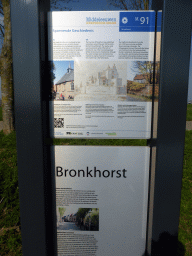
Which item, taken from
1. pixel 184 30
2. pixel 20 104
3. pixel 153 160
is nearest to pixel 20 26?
pixel 20 104

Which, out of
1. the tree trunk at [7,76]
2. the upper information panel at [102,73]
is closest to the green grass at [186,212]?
the upper information panel at [102,73]

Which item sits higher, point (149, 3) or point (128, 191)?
point (149, 3)

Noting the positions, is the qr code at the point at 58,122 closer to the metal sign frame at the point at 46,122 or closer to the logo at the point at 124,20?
the metal sign frame at the point at 46,122

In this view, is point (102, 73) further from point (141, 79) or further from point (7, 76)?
point (7, 76)

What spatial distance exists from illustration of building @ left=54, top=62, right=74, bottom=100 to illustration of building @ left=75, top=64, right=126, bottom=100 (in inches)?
2.3

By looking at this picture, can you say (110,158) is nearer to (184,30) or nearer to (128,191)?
(128,191)

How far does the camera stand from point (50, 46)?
1.93 metres

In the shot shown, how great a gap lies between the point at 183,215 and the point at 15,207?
2858 millimetres

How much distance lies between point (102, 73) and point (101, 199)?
1.28 m

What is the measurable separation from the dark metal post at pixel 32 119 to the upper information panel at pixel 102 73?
0.44 feet

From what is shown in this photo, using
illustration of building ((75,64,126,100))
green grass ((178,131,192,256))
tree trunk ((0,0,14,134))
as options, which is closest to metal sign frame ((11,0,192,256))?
illustration of building ((75,64,126,100))

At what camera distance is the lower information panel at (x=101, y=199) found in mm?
2090

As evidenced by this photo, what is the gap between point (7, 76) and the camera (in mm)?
6617

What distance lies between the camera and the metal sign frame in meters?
1.74
